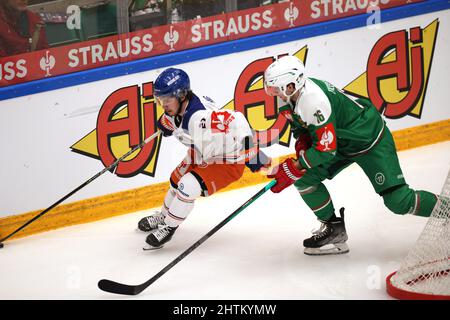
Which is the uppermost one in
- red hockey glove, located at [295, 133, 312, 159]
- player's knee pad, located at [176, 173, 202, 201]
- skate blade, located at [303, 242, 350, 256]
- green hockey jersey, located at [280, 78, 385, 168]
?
green hockey jersey, located at [280, 78, 385, 168]

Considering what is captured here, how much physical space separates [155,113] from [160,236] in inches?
40.9

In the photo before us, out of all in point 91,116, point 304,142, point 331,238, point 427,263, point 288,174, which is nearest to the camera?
A: point 427,263

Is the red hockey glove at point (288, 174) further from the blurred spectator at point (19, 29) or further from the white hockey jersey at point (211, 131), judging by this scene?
the blurred spectator at point (19, 29)

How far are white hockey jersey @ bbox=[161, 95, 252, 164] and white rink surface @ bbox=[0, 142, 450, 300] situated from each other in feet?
1.70

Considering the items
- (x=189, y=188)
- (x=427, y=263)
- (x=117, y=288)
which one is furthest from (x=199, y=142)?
(x=427, y=263)

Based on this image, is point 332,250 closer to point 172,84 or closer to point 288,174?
point 288,174

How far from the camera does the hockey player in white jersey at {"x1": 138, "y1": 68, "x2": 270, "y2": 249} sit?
436 cm

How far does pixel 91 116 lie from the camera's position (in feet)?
17.2

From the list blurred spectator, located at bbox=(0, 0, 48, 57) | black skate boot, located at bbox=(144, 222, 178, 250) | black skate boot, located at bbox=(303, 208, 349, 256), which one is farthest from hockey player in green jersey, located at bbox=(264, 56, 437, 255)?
blurred spectator, located at bbox=(0, 0, 48, 57)

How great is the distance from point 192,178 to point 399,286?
124 centimetres

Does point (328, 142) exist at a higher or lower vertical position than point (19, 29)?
lower

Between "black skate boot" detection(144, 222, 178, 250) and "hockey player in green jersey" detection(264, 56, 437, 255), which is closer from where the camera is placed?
"hockey player in green jersey" detection(264, 56, 437, 255)

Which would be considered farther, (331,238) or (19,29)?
(19,29)

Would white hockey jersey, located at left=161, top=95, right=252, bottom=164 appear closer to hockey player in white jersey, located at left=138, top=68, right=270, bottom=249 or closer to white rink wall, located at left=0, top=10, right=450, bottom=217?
hockey player in white jersey, located at left=138, top=68, right=270, bottom=249
